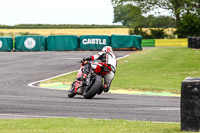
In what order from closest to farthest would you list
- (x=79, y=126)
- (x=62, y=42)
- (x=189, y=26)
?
1. (x=79, y=126)
2. (x=62, y=42)
3. (x=189, y=26)

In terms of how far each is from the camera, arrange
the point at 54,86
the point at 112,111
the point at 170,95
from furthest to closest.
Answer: the point at 54,86 → the point at 170,95 → the point at 112,111

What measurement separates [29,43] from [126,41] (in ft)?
30.8

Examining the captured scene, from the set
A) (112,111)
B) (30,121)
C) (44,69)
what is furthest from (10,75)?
(30,121)

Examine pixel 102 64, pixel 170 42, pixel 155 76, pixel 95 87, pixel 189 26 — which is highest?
pixel 102 64

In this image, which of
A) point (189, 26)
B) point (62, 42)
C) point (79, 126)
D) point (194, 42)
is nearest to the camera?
point (79, 126)

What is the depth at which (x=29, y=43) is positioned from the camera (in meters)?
48.9

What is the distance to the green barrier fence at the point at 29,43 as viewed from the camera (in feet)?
160

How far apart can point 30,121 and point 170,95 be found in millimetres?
7710

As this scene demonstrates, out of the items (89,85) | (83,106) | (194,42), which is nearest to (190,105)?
(83,106)

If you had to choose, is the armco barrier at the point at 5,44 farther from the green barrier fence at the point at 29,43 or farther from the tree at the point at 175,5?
the tree at the point at 175,5

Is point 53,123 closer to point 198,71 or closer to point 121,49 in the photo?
point 198,71

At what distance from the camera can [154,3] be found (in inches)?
2771

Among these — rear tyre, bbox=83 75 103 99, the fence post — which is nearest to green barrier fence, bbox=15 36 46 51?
rear tyre, bbox=83 75 103 99

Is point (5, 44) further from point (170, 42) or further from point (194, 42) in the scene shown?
point (170, 42)
